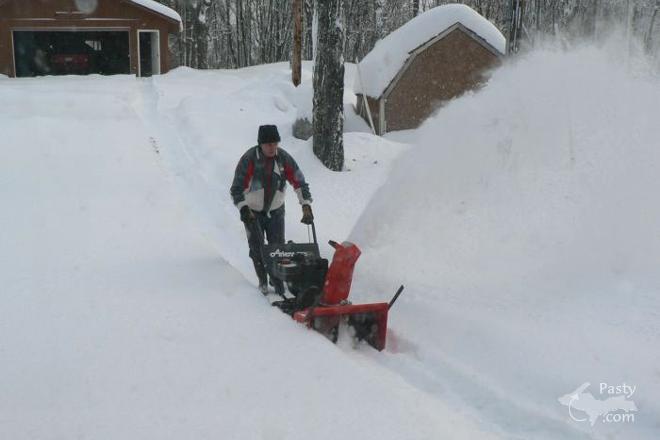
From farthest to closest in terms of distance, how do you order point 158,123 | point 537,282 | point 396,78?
1. point 396,78
2. point 158,123
3. point 537,282

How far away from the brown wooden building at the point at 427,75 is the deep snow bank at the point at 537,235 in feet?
27.4

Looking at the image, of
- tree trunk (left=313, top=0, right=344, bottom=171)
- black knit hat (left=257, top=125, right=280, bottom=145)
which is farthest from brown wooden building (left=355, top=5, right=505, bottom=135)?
black knit hat (left=257, top=125, right=280, bottom=145)

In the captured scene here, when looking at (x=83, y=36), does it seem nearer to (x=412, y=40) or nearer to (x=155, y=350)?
(x=412, y=40)

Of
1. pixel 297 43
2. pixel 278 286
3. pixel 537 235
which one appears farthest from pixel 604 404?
pixel 297 43

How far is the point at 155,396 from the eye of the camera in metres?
4.57

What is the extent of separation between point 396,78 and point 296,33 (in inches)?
207

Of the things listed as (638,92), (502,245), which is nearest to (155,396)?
(502,245)

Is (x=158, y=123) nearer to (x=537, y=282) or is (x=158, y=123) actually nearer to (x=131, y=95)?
(x=131, y=95)

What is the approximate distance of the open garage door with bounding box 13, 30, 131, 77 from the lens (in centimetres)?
3003

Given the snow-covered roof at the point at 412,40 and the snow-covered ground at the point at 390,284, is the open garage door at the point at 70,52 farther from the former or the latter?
the snow-covered ground at the point at 390,284

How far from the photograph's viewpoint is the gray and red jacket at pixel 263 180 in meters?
6.85

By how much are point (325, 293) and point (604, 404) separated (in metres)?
2.40

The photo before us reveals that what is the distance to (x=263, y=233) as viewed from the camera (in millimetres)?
7258

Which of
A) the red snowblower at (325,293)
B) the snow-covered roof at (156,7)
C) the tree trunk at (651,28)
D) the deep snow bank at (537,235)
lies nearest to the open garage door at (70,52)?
the snow-covered roof at (156,7)
